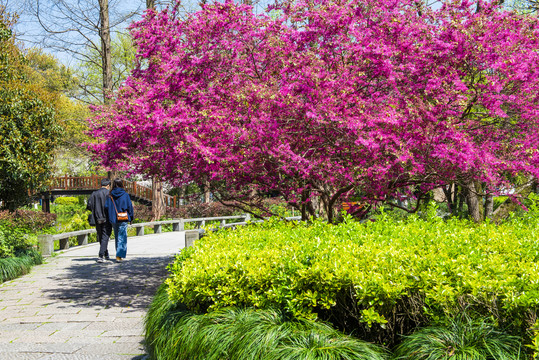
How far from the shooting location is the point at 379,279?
357cm

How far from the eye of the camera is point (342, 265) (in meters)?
3.85

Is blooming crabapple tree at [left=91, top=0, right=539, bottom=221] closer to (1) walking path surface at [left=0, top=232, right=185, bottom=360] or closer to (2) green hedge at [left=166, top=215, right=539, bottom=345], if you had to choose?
(2) green hedge at [left=166, top=215, right=539, bottom=345]

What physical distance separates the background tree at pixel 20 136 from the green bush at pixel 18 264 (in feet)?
5.74

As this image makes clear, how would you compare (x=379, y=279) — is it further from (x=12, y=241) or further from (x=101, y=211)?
(x=12, y=241)

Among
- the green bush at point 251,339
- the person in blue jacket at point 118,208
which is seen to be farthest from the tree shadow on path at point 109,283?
the green bush at point 251,339

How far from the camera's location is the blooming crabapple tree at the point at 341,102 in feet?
18.3

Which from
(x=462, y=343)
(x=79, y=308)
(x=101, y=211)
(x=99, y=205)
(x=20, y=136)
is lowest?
(x=79, y=308)

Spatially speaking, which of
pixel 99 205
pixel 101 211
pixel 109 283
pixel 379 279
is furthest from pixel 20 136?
pixel 379 279

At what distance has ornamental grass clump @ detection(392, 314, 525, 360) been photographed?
302 centimetres

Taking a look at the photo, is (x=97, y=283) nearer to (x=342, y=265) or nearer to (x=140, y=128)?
(x=140, y=128)

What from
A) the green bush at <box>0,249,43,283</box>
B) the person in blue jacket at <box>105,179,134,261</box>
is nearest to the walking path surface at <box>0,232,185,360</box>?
the green bush at <box>0,249,43,283</box>

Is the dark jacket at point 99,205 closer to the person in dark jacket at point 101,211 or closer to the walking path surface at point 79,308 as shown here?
the person in dark jacket at point 101,211

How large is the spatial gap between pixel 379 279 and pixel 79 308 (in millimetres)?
5096

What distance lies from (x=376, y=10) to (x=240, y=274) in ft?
12.7
